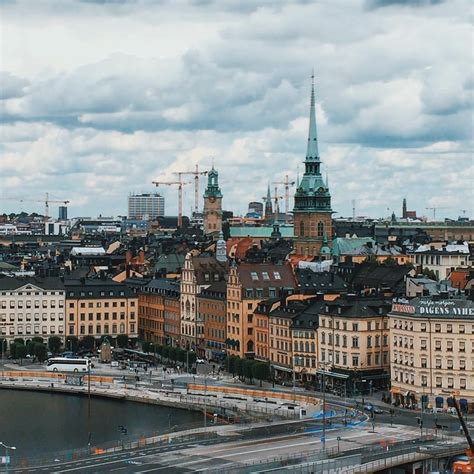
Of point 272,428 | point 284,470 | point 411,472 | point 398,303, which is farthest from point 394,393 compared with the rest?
point 284,470

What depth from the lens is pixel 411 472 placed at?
3632 inches

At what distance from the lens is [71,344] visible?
525ft

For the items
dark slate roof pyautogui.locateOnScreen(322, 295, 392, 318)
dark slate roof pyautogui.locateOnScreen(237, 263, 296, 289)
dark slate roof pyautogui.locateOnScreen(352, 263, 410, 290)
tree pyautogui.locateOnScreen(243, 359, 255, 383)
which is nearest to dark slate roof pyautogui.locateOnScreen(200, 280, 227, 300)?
dark slate roof pyautogui.locateOnScreen(237, 263, 296, 289)

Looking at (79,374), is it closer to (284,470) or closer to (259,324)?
(259,324)

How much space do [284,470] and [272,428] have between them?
17690 millimetres

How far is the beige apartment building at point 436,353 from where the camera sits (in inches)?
4424

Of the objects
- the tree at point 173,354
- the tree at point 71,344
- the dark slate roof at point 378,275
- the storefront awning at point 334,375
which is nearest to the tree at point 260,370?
the storefront awning at point 334,375

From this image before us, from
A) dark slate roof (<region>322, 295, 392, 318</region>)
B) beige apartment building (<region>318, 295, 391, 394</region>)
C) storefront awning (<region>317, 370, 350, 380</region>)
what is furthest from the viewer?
dark slate roof (<region>322, 295, 392, 318</region>)

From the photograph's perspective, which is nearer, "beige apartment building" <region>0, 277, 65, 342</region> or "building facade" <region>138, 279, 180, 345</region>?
"building facade" <region>138, 279, 180, 345</region>

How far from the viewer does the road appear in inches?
3479

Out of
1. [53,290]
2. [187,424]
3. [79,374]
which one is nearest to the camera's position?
[187,424]

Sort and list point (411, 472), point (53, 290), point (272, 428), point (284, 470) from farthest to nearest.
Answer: point (53, 290)
point (272, 428)
point (411, 472)
point (284, 470)

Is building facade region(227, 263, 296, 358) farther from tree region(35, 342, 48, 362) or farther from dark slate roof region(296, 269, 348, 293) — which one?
tree region(35, 342, 48, 362)

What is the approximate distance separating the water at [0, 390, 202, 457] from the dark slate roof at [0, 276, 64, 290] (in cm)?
3320
